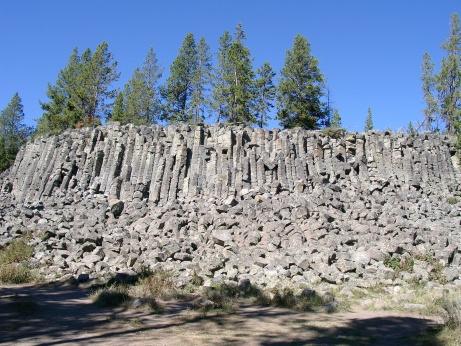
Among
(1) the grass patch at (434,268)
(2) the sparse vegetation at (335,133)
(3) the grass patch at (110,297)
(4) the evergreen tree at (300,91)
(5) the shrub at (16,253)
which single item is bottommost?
(3) the grass patch at (110,297)

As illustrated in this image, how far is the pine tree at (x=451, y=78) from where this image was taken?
121 ft

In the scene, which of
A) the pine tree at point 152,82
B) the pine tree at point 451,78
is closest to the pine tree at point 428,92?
the pine tree at point 451,78

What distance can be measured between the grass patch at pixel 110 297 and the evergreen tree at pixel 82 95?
26425 mm

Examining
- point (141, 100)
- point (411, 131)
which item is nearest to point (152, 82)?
point (141, 100)

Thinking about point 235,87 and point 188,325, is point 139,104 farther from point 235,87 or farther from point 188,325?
point 188,325

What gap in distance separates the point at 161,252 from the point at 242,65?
22.3m

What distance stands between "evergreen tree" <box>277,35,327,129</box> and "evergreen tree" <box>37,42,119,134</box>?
1580 cm

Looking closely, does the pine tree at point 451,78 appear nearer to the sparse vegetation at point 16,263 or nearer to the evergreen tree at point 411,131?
the evergreen tree at point 411,131

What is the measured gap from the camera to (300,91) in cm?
3556

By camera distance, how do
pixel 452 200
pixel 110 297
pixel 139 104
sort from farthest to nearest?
1. pixel 139 104
2. pixel 452 200
3. pixel 110 297

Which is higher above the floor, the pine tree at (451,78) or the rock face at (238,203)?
the pine tree at (451,78)

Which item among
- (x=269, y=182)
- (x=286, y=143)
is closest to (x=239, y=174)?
(x=269, y=182)

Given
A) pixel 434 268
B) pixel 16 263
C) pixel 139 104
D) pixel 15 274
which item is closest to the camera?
pixel 434 268

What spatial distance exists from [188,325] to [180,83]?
1314 inches
